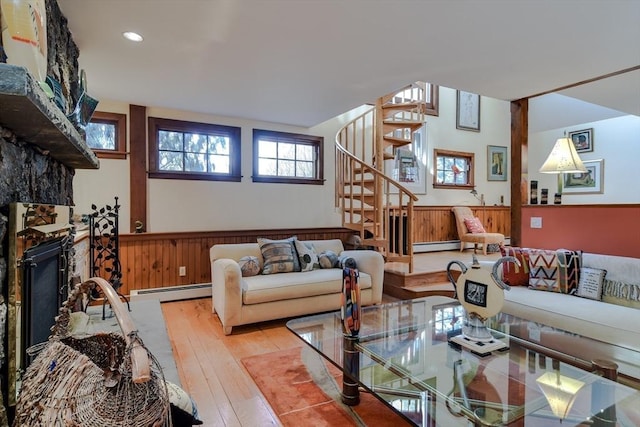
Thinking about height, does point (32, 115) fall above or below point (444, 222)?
above

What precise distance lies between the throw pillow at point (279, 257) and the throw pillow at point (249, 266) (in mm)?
90

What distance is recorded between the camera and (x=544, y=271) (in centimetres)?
296

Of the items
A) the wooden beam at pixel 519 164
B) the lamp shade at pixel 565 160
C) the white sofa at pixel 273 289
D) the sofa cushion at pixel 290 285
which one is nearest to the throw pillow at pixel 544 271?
the wooden beam at pixel 519 164

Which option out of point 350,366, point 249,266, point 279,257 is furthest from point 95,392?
point 279,257

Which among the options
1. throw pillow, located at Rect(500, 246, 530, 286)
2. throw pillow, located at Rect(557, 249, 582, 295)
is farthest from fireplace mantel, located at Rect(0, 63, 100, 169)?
throw pillow, located at Rect(557, 249, 582, 295)

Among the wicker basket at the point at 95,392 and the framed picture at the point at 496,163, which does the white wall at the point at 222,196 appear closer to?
the wicker basket at the point at 95,392

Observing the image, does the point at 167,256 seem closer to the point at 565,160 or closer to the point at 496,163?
the point at 565,160

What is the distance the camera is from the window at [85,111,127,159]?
12.1ft

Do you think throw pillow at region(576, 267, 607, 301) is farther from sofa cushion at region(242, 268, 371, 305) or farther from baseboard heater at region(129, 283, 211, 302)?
baseboard heater at region(129, 283, 211, 302)

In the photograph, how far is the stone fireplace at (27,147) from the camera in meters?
0.83

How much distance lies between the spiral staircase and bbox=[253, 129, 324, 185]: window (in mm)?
393

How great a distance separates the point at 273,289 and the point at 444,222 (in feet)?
14.2

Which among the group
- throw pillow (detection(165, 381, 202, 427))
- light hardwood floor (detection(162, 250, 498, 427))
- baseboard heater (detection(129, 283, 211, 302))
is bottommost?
light hardwood floor (detection(162, 250, 498, 427))

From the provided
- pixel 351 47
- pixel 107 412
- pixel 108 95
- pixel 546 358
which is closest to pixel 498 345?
pixel 546 358
